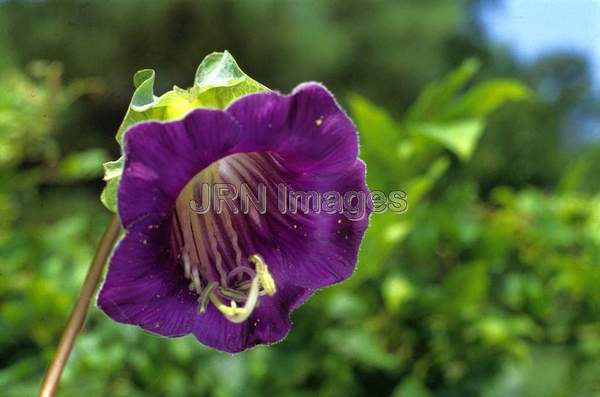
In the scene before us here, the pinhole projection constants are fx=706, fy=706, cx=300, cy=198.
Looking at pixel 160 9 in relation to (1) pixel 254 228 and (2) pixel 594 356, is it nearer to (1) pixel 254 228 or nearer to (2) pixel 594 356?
(2) pixel 594 356

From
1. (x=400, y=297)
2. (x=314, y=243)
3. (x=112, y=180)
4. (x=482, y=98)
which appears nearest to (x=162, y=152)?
(x=112, y=180)

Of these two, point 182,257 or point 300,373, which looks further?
point 300,373

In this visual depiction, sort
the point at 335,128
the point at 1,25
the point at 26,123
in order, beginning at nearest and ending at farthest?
the point at 335,128
the point at 26,123
the point at 1,25

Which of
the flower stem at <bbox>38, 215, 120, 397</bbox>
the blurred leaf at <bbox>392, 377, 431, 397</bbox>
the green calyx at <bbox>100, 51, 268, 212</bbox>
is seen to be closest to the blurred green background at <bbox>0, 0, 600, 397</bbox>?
the blurred leaf at <bbox>392, 377, 431, 397</bbox>

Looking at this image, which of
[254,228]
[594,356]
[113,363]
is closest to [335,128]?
[254,228]

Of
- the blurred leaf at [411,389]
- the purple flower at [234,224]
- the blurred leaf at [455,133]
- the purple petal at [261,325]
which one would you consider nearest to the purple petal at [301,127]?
the purple flower at [234,224]

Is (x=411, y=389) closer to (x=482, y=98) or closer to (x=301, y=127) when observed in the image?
(x=482, y=98)
